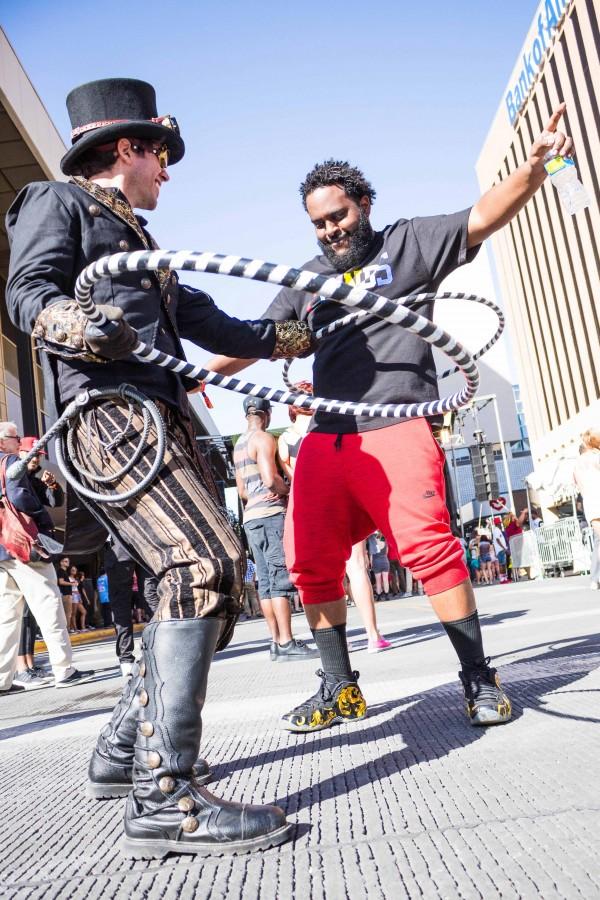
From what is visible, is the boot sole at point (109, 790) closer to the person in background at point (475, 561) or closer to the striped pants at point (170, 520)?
the striped pants at point (170, 520)

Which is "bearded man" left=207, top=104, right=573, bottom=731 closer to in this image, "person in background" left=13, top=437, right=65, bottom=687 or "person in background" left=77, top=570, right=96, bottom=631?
"person in background" left=13, top=437, right=65, bottom=687

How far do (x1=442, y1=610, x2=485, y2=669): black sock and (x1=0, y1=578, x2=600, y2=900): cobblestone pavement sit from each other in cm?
23

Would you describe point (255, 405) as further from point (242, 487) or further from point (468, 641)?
point (468, 641)

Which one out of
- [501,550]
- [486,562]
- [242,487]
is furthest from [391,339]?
[501,550]

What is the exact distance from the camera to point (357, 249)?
3.57 meters

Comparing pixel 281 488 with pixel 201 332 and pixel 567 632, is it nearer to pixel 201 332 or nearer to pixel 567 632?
pixel 567 632

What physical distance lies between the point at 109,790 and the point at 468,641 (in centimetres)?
140

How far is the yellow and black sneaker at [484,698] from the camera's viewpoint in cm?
292

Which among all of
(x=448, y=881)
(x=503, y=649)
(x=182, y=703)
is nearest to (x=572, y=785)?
(x=448, y=881)

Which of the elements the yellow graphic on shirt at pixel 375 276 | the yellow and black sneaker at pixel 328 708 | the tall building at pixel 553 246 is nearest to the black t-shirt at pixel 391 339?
the yellow graphic on shirt at pixel 375 276

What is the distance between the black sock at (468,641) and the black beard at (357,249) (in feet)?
5.17

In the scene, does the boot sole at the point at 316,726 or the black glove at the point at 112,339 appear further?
the boot sole at the point at 316,726

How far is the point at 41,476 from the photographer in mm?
7348

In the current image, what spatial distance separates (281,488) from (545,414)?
53234 mm
